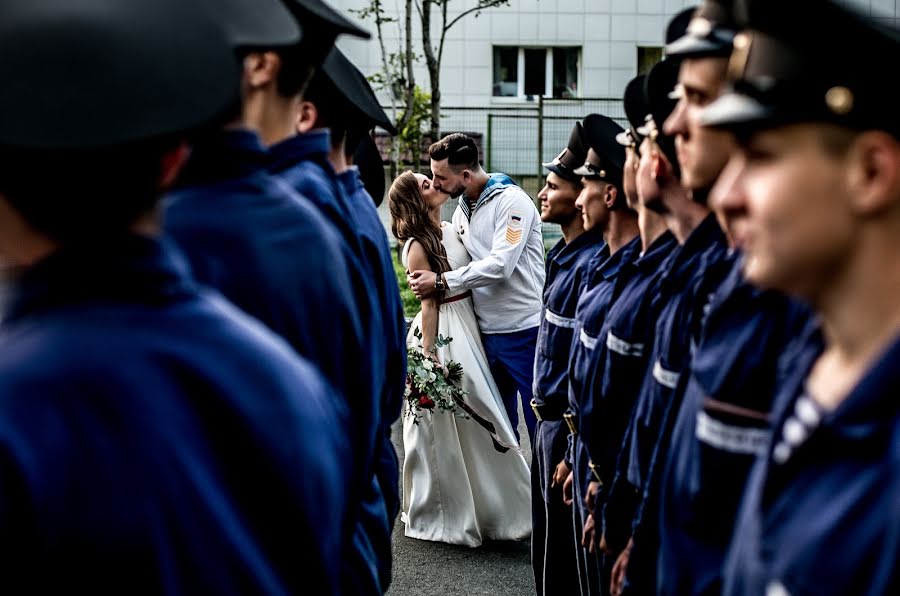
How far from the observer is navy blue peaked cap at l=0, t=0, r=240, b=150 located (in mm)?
1379

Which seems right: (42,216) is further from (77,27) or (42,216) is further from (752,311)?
(752,311)

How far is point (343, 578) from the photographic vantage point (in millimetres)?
2875

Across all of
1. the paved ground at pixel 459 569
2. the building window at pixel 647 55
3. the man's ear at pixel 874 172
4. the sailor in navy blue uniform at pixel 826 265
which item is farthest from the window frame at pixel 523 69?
the man's ear at pixel 874 172

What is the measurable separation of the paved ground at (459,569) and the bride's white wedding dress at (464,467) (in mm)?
92

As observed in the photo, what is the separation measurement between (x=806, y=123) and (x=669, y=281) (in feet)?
4.92

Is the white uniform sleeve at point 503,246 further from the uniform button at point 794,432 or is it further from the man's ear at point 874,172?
the man's ear at point 874,172

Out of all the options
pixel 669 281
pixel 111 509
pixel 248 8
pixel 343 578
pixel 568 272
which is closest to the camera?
pixel 111 509

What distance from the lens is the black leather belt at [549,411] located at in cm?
480

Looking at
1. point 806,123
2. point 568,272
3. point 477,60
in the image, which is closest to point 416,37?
point 477,60

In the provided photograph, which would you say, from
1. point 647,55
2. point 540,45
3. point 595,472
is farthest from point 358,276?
point 647,55

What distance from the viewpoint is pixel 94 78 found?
140 cm

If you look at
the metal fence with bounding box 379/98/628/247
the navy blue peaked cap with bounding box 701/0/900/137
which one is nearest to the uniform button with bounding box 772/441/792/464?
the navy blue peaked cap with bounding box 701/0/900/137

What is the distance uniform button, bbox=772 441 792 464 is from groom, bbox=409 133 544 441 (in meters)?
4.47

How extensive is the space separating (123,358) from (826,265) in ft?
3.30
